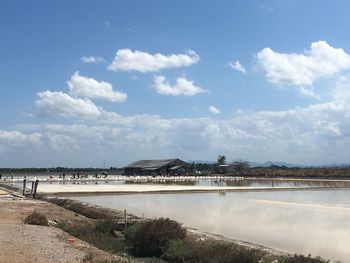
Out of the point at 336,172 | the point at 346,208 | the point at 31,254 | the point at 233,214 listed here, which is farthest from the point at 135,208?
the point at 336,172

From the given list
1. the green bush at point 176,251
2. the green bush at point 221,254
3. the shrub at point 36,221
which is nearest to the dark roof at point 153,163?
the shrub at point 36,221

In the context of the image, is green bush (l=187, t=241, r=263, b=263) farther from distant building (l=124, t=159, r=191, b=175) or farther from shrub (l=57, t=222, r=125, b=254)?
distant building (l=124, t=159, r=191, b=175)

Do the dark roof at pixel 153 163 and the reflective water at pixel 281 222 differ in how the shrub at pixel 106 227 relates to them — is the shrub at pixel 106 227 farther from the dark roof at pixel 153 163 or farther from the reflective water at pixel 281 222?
the dark roof at pixel 153 163

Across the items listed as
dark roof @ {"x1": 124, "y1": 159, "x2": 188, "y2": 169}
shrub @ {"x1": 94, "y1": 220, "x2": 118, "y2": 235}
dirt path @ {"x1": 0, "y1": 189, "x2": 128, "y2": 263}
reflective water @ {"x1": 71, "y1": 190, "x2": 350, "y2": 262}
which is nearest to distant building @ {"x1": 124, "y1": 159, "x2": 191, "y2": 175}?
dark roof @ {"x1": 124, "y1": 159, "x2": 188, "y2": 169}

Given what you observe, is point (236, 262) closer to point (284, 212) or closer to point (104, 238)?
point (104, 238)

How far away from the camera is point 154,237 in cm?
1346

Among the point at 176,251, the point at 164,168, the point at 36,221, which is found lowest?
the point at 176,251

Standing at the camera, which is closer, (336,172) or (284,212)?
(284,212)

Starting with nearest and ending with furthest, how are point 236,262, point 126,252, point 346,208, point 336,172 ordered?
point 236,262 < point 126,252 < point 346,208 < point 336,172

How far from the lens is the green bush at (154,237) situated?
13.3 m

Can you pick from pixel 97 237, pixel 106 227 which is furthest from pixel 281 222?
pixel 97 237

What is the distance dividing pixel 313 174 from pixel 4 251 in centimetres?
7521

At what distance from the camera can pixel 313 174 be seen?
267 feet

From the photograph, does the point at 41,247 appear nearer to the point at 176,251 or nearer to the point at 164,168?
the point at 176,251
